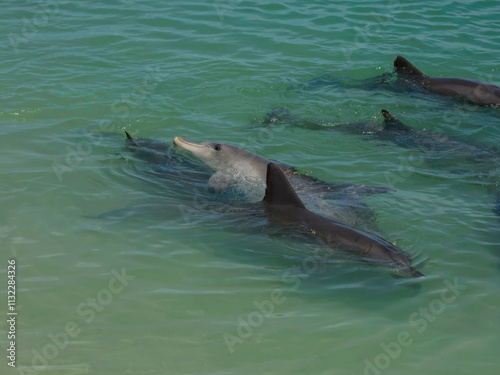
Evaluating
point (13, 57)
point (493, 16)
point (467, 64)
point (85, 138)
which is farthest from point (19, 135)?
point (493, 16)

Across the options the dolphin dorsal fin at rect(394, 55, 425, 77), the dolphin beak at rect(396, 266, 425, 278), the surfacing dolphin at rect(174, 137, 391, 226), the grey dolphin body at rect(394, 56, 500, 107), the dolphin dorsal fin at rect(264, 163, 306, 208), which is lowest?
the dolphin beak at rect(396, 266, 425, 278)

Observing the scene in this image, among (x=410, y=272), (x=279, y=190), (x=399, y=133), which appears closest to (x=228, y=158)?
(x=279, y=190)

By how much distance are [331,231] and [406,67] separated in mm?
7138

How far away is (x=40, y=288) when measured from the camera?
774 centimetres

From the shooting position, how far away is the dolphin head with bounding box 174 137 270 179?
10.6 meters

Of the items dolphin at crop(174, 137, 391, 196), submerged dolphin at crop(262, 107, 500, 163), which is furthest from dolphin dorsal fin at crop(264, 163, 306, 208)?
submerged dolphin at crop(262, 107, 500, 163)

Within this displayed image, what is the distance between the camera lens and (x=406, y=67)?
567 inches

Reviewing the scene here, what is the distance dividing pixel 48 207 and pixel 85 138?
8.64ft

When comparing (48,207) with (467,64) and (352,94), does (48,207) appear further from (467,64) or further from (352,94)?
(467,64)

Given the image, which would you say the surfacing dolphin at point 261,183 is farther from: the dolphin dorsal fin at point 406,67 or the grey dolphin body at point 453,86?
the dolphin dorsal fin at point 406,67

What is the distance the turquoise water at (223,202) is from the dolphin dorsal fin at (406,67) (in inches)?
29.9

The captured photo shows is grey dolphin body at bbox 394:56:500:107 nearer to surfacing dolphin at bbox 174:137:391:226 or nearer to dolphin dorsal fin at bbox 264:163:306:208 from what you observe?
surfacing dolphin at bbox 174:137:391:226

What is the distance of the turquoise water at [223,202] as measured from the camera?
6.92 metres

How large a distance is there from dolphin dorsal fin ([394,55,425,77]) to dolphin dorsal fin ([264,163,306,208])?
6634 millimetres
